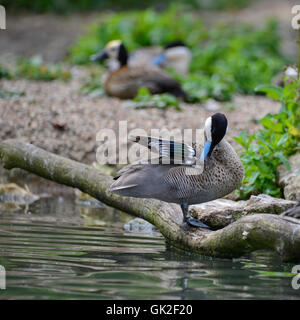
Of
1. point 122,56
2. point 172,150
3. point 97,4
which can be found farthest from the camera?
point 97,4

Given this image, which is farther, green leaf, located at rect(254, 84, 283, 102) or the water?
green leaf, located at rect(254, 84, 283, 102)

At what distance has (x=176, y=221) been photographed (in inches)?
193

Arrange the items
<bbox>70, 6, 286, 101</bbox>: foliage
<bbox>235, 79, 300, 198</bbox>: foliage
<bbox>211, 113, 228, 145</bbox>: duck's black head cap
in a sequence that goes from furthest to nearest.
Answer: <bbox>70, 6, 286, 101</bbox>: foliage → <bbox>235, 79, 300, 198</bbox>: foliage → <bbox>211, 113, 228, 145</bbox>: duck's black head cap

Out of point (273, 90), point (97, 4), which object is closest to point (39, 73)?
point (273, 90)

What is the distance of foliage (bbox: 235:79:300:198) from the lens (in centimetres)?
586

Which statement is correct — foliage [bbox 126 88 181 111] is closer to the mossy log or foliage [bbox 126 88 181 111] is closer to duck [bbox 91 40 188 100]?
duck [bbox 91 40 188 100]

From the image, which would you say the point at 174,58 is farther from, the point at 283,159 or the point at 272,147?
the point at 283,159

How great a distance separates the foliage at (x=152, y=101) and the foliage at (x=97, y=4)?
9.79m

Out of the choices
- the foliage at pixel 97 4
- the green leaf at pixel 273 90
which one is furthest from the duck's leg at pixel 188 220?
the foliage at pixel 97 4

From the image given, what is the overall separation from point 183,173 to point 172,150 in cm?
20

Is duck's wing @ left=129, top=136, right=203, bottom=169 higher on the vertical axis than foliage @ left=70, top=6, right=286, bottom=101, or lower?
lower

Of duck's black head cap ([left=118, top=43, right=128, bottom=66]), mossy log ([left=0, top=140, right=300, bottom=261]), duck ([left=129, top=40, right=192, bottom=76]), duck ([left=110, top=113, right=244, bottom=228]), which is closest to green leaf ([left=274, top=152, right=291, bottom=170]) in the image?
duck ([left=110, top=113, right=244, bottom=228])

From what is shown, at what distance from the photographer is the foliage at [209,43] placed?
11930 millimetres

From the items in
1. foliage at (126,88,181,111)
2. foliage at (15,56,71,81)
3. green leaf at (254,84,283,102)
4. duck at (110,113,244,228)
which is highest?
foliage at (15,56,71,81)
